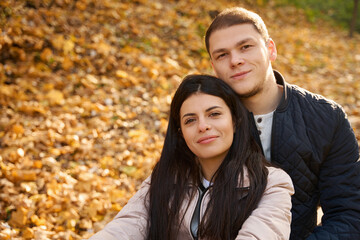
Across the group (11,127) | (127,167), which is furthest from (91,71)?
(127,167)

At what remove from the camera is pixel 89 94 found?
4355mm

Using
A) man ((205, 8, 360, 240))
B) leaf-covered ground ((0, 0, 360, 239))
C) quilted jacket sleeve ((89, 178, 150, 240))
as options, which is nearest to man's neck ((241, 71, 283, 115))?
man ((205, 8, 360, 240))

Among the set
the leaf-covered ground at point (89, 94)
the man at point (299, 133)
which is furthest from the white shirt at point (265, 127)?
the leaf-covered ground at point (89, 94)

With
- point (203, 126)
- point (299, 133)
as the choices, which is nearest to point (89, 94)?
point (203, 126)

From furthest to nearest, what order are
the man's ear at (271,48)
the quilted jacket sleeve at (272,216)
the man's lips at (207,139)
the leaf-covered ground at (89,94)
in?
the leaf-covered ground at (89,94)
the man's ear at (271,48)
the man's lips at (207,139)
the quilted jacket sleeve at (272,216)

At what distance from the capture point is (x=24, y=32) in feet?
15.0

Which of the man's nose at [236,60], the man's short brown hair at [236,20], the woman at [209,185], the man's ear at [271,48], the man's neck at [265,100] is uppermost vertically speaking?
the man's short brown hair at [236,20]

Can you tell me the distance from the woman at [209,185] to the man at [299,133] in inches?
6.0

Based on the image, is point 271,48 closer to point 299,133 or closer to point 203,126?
point 299,133

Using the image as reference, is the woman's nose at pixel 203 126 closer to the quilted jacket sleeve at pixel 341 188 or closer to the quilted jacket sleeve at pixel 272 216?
the quilted jacket sleeve at pixel 272 216

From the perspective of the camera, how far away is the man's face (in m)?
2.15

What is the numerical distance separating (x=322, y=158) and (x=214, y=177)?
27.0 inches

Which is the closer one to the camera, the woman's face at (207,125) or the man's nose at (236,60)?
the woman's face at (207,125)

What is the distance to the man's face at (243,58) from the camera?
215cm
